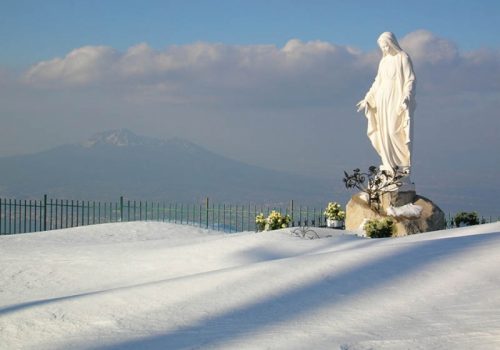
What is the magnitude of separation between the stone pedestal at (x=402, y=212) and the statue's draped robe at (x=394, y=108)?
35.3 inches

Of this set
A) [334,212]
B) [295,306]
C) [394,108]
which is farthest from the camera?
[334,212]

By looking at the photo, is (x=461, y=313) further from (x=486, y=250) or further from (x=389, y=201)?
(x=389, y=201)

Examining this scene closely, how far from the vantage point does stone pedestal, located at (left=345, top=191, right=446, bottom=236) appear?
50.3ft

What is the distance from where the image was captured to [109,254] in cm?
1272

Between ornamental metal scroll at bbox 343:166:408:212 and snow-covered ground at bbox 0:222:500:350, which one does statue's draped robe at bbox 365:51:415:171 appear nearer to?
ornamental metal scroll at bbox 343:166:408:212

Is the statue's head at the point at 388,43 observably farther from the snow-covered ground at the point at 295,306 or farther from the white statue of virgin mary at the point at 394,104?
the snow-covered ground at the point at 295,306

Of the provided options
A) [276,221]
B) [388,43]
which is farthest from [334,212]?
[388,43]

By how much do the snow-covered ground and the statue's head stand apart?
7598mm

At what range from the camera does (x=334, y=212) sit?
18.9 m

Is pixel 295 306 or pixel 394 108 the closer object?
pixel 295 306

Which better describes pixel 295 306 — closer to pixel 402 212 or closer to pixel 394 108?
pixel 402 212

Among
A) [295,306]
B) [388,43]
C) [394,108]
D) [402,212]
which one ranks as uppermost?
[388,43]

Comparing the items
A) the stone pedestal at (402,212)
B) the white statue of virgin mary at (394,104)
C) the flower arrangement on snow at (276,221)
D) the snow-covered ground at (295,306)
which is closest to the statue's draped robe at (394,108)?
the white statue of virgin mary at (394,104)

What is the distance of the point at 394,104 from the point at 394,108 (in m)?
0.10
